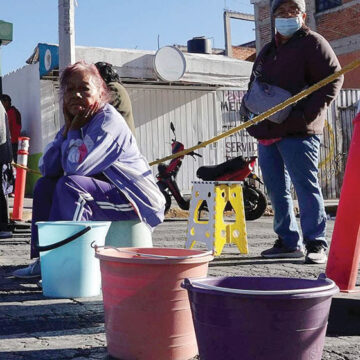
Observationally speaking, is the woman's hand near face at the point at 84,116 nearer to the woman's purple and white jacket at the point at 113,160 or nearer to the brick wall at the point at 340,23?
the woman's purple and white jacket at the point at 113,160

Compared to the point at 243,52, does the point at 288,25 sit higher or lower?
lower

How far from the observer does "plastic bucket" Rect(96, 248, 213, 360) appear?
2441mm

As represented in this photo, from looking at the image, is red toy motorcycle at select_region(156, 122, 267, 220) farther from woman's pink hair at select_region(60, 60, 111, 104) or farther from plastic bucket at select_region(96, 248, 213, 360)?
plastic bucket at select_region(96, 248, 213, 360)

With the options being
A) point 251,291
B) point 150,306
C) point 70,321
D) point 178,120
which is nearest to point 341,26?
point 178,120

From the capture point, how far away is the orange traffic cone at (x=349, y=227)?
3.16 m

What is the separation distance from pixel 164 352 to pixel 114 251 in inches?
19.7

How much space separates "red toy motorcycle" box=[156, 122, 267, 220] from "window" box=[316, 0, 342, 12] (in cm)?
1563

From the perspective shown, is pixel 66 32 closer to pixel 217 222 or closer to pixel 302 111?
pixel 217 222

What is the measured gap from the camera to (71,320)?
3.21m

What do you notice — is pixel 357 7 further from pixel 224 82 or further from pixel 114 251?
pixel 114 251

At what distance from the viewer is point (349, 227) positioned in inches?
125

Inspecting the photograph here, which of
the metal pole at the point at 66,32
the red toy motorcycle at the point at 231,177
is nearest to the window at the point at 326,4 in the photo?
the red toy motorcycle at the point at 231,177

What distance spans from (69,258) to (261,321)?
1.99m

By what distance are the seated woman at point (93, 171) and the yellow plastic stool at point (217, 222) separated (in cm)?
183
